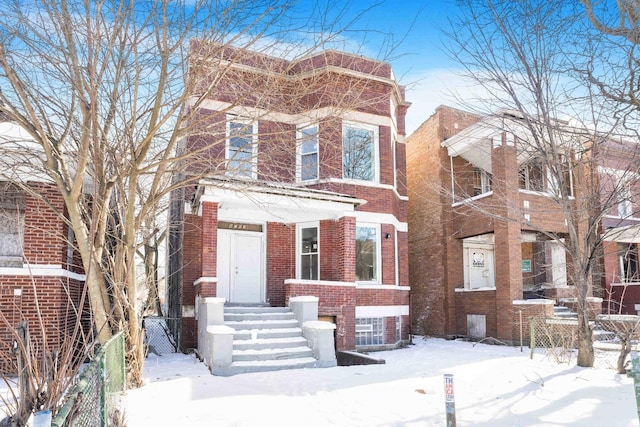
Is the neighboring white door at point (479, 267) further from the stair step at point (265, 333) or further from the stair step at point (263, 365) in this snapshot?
the stair step at point (263, 365)

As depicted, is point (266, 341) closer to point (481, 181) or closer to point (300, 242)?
point (300, 242)

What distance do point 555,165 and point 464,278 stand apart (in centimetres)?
978

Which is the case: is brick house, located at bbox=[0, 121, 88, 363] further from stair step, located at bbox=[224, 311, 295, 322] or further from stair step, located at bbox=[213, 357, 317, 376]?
stair step, located at bbox=[213, 357, 317, 376]

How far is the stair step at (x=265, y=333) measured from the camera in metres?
11.3

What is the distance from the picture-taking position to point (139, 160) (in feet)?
23.9

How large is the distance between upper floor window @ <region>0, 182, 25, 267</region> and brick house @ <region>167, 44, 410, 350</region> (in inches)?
141

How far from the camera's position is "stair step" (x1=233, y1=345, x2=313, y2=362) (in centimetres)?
1048

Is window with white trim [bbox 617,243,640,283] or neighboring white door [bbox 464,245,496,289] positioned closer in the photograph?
neighboring white door [bbox 464,245,496,289]

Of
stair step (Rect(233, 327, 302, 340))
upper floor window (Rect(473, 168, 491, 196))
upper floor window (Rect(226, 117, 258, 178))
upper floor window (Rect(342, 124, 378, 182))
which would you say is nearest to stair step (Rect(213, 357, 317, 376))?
stair step (Rect(233, 327, 302, 340))

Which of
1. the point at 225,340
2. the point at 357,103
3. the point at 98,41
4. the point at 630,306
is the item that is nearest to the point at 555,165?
the point at 357,103

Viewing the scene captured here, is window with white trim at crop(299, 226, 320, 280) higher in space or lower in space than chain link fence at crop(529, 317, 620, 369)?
higher

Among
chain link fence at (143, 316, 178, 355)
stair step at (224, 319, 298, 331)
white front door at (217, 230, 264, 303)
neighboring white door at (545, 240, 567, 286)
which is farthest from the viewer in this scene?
neighboring white door at (545, 240, 567, 286)

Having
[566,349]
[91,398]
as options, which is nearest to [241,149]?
[91,398]

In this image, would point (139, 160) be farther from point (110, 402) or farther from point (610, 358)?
point (610, 358)
